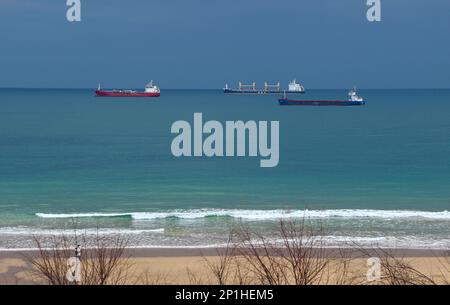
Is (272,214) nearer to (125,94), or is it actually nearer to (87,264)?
(87,264)

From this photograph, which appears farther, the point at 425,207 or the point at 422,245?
the point at 425,207

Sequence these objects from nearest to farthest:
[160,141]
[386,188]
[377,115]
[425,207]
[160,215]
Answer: [160,215]
[425,207]
[386,188]
[160,141]
[377,115]

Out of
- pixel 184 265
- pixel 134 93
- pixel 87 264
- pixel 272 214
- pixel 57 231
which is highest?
pixel 134 93

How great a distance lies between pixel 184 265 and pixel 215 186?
1757 cm

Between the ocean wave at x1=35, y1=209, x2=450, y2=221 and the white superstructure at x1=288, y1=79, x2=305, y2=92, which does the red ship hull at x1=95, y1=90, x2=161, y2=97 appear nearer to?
the white superstructure at x1=288, y1=79, x2=305, y2=92

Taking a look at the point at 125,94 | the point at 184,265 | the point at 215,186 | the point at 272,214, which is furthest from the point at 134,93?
the point at 184,265

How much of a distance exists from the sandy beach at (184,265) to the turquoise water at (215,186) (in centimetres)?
133

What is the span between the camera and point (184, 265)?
16.3 metres

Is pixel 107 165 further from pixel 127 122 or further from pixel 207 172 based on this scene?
pixel 127 122

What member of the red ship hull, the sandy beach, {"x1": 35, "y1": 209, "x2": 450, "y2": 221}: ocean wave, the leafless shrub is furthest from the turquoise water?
the red ship hull

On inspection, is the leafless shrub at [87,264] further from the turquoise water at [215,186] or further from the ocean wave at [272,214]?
the ocean wave at [272,214]

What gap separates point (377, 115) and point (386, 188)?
61.9 metres

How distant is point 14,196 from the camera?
29844 mm
